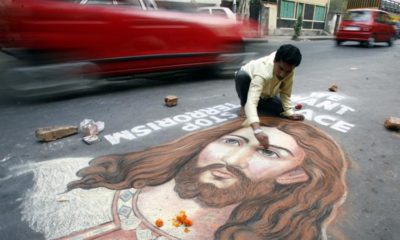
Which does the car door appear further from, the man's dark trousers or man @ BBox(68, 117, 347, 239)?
man @ BBox(68, 117, 347, 239)

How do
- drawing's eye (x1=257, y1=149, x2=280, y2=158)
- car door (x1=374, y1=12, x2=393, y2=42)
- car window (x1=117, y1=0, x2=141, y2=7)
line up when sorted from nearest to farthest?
drawing's eye (x1=257, y1=149, x2=280, y2=158)
car window (x1=117, y1=0, x2=141, y2=7)
car door (x1=374, y1=12, x2=393, y2=42)

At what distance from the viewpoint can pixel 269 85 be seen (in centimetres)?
335

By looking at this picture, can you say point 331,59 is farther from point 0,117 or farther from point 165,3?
point 0,117

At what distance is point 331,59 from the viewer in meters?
9.17

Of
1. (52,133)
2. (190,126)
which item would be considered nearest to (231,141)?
(190,126)

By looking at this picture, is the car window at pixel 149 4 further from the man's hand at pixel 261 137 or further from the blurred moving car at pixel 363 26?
the blurred moving car at pixel 363 26

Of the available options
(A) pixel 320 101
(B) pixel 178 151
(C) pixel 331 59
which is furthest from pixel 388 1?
(B) pixel 178 151

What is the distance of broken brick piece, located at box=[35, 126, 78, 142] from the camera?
10.4 ft

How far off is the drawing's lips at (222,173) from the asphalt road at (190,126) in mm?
848

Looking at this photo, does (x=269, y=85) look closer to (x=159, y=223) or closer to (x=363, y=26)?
(x=159, y=223)

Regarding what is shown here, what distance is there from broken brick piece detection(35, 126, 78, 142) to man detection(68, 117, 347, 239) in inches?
27.3

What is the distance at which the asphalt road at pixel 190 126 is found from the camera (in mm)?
2230

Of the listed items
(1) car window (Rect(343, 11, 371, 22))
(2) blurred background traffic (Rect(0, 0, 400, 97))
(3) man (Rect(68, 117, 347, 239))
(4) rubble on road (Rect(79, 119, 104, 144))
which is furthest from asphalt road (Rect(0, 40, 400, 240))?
(1) car window (Rect(343, 11, 371, 22))

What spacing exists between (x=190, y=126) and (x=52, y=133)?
57.3 inches
